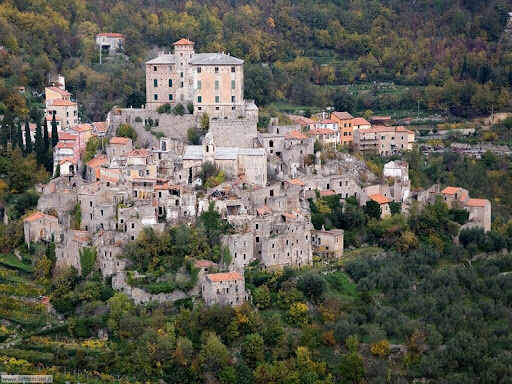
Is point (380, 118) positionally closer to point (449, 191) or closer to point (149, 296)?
point (449, 191)

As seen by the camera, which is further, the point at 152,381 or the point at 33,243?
the point at 33,243

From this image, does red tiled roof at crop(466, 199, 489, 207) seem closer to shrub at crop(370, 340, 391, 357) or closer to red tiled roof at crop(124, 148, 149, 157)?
shrub at crop(370, 340, 391, 357)

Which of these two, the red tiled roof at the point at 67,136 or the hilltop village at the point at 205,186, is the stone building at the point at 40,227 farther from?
the red tiled roof at the point at 67,136

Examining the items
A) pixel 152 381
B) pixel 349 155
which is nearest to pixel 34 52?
pixel 349 155

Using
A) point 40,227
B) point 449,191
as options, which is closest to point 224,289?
point 40,227

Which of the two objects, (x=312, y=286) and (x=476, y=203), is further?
(x=476, y=203)

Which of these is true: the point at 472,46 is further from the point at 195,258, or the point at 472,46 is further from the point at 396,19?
the point at 195,258
